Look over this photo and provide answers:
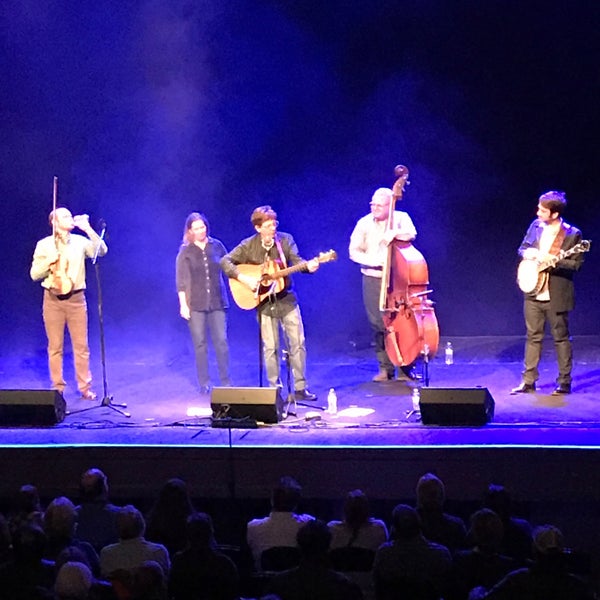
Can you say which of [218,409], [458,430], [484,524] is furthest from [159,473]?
[484,524]

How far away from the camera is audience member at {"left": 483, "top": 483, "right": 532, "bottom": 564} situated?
6574 mm

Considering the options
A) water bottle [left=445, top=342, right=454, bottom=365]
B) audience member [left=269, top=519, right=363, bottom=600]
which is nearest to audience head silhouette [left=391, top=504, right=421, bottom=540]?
audience member [left=269, top=519, right=363, bottom=600]

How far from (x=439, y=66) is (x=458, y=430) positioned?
230 inches

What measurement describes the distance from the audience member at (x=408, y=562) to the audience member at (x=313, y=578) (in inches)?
12.8

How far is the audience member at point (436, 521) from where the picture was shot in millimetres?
6566

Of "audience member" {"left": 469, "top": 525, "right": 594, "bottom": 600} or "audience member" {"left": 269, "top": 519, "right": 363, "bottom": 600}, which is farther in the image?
"audience member" {"left": 269, "top": 519, "right": 363, "bottom": 600}

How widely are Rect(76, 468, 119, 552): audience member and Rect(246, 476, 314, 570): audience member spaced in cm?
107

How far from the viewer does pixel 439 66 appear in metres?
12.8

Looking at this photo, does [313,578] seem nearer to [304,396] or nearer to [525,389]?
[304,396]

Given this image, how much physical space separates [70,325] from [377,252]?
3.31 m

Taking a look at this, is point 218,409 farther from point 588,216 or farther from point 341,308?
point 588,216

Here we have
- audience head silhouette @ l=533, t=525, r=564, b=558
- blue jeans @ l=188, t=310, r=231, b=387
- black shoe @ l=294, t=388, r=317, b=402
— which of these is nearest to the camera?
audience head silhouette @ l=533, t=525, r=564, b=558

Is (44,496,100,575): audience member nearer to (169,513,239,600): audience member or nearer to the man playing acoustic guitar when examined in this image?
(169,513,239,600): audience member

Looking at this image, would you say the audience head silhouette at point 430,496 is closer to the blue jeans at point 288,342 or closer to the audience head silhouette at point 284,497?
the audience head silhouette at point 284,497
